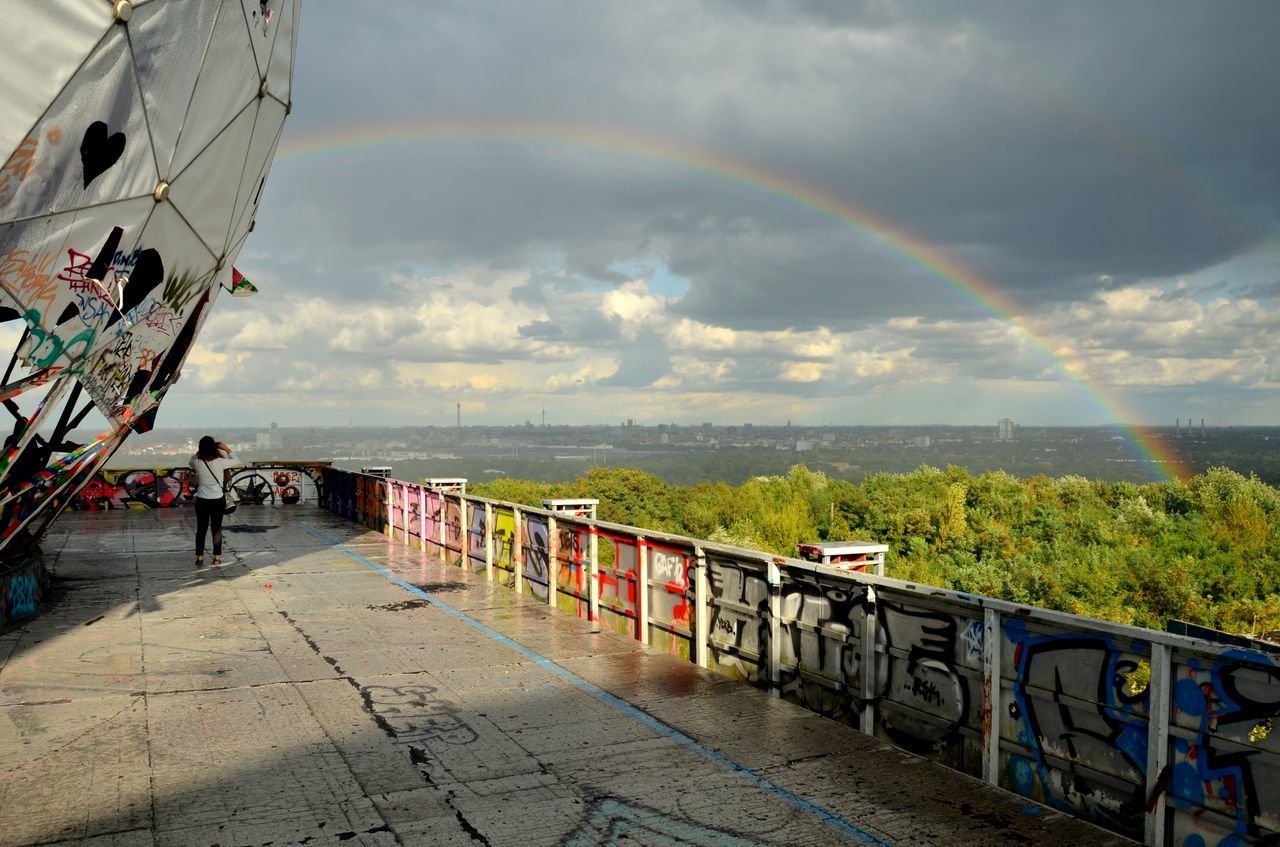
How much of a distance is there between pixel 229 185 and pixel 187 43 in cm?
244

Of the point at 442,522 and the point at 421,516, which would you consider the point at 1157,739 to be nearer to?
the point at 442,522

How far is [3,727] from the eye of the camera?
7957mm

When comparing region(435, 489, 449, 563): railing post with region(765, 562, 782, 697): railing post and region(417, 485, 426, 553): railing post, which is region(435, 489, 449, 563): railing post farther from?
region(765, 562, 782, 697): railing post

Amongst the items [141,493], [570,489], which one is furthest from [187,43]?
[570,489]

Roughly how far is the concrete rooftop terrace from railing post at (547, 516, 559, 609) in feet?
2.84

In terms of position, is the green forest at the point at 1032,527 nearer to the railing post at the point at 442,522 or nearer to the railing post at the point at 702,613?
the railing post at the point at 442,522

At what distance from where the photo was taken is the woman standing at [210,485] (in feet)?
55.2

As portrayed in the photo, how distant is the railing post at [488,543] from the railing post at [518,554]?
104 cm

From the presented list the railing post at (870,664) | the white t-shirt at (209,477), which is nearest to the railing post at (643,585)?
the railing post at (870,664)

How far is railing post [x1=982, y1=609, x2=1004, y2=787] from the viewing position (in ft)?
21.9

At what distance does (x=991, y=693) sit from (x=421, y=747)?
4.28 m

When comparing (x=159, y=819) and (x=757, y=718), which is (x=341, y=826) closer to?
(x=159, y=819)

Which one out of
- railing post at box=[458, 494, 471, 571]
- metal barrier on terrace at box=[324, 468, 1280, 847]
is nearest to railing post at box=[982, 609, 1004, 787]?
metal barrier on terrace at box=[324, 468, 1280, 847]

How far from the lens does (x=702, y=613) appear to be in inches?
397
